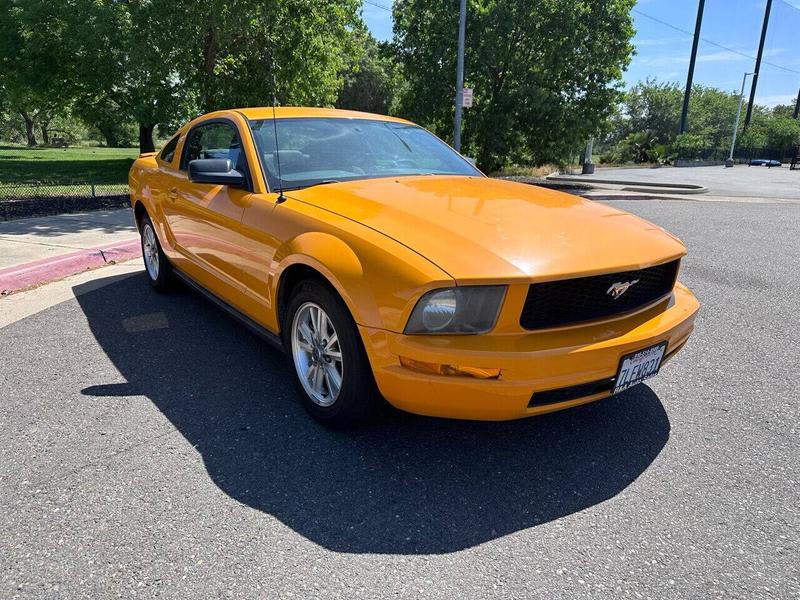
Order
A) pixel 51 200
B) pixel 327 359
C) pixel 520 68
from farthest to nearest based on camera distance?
pixel 520 68 < pixel 51 200 < pixel 327 359

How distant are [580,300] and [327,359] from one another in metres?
1.26

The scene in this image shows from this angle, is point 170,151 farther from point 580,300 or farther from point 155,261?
point 580,300

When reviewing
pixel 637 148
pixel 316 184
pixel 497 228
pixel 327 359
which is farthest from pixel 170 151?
pixel 637 148

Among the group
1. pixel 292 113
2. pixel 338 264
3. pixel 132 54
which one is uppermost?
pixel 132 54

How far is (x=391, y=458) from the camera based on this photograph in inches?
109

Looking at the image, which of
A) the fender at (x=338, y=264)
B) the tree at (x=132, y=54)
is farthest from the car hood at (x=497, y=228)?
the tree at (x=132, y=54)

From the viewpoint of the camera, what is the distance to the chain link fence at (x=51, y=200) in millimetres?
9531

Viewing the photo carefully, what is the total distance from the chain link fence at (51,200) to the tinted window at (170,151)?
544 centimetres

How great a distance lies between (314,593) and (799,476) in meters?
2.24

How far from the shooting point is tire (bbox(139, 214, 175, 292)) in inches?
204

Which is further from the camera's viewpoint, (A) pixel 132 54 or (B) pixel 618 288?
(A) pixel 132 54

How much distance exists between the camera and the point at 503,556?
215 cm

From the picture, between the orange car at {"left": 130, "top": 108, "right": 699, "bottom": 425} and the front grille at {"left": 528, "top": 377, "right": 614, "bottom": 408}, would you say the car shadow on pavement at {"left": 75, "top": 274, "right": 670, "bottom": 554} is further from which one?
the front grille at {"left": 528, "top": 377, "right": 614, "bottom": 408}

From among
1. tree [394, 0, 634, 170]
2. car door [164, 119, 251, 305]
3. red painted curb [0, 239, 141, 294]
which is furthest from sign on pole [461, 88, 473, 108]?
car door [164, 119, 251, 305]
